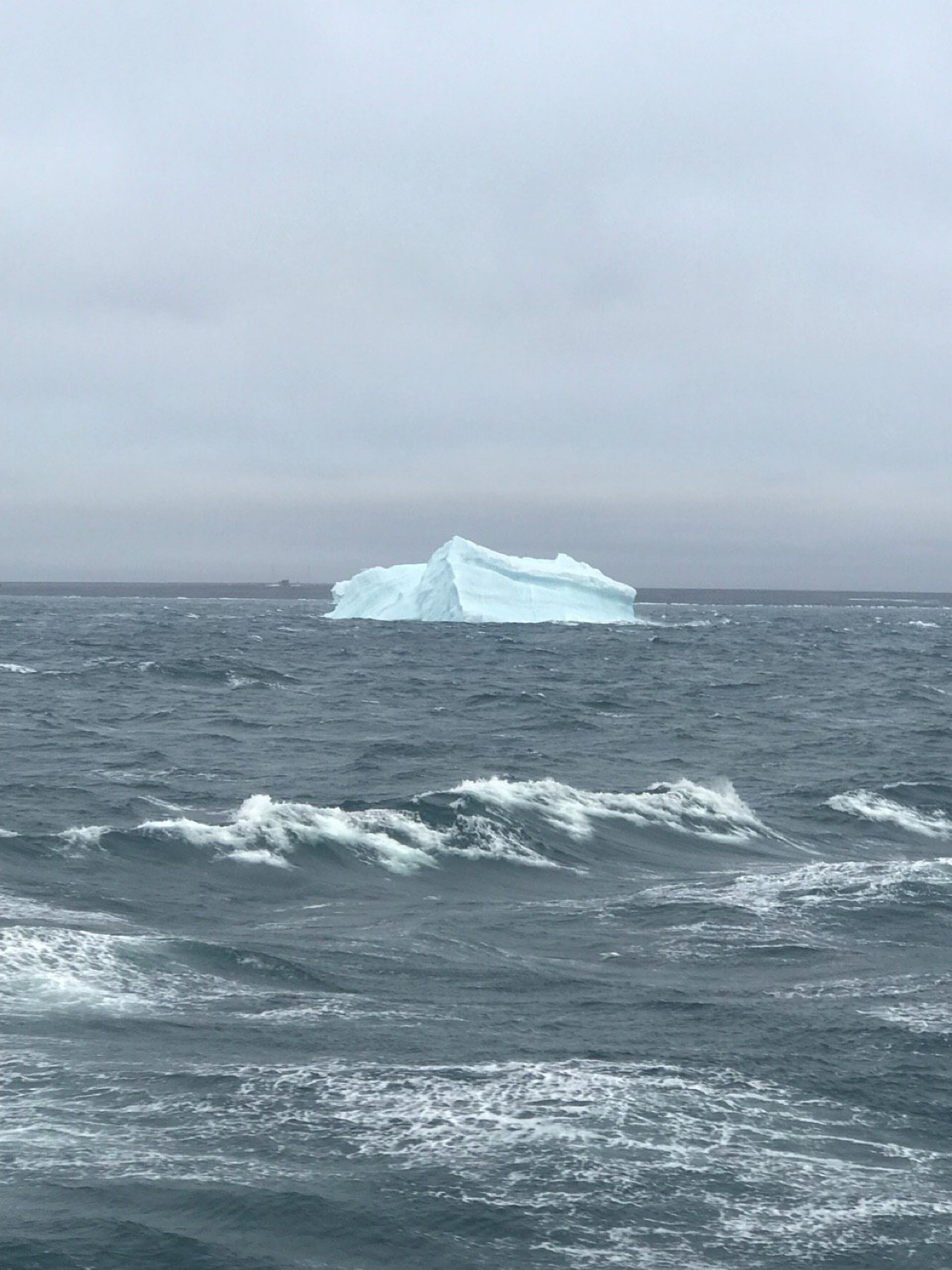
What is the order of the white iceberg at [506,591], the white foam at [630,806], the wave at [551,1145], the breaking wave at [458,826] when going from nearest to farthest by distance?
the wave at [551,1145]
the breaking wave at [458,826]
the white foam at [630,806]
the white iceberg at [506,591]

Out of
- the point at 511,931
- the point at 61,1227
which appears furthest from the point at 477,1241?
the point at 511,931

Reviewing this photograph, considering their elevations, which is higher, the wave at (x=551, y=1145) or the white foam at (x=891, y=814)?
the white foam at (x=891, y=814)

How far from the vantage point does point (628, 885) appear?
22.4 metres

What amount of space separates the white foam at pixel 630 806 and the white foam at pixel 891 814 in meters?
2.35

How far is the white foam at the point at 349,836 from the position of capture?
2362cm

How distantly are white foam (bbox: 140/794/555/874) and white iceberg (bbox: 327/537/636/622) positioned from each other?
82.0 meters

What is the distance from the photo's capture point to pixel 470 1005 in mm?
15336

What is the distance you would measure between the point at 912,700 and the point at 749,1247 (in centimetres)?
4817

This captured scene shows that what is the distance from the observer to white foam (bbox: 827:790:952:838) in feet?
91.0

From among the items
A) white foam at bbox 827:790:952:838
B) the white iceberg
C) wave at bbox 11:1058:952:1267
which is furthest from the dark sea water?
the white iceberg

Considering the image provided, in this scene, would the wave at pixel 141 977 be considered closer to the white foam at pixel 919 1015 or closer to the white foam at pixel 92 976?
the white foam at pixel 92 976

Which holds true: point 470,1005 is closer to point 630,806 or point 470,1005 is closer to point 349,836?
point 349,836

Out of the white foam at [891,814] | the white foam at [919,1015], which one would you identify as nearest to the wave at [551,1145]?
the white foam at [919,1015]

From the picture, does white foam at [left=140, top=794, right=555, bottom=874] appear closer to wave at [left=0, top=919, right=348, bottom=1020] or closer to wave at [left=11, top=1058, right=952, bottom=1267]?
wave at [left=0, top=919, right=348, bottom=1020]
